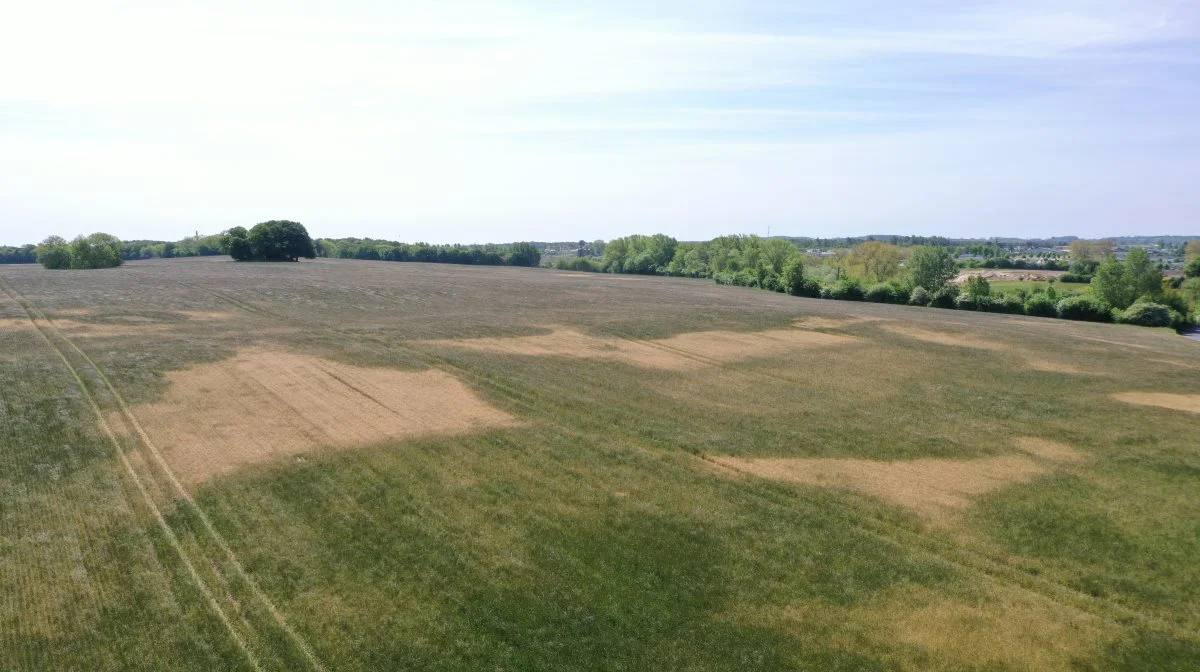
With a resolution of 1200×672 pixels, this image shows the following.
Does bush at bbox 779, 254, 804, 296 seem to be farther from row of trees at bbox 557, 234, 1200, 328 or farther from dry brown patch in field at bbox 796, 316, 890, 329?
dry brown patch in field at bbox 796, 316, 890, 329

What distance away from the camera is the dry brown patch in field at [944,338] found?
189ft

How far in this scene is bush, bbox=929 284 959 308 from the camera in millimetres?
98250

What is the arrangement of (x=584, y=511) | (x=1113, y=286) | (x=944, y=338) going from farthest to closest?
(x=1113, y=286), (x=944, y=338), (x=584, y=511)

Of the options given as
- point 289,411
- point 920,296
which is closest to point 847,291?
point 920,296

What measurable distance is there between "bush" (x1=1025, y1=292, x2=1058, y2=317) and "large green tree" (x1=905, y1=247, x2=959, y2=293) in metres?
11.8

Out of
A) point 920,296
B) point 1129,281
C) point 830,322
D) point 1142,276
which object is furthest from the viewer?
point 920,296

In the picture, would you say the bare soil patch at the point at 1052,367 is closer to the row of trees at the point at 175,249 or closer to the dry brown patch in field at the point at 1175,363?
the dry brown patch in field at the point at 1175,363

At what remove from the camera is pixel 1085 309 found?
3477 inches

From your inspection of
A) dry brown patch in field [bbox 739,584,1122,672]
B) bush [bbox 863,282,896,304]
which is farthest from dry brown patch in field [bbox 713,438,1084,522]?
bush [bbox 863,282,896,304]

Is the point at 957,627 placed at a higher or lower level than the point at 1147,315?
lower

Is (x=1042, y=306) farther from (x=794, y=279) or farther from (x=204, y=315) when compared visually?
(x=204, y=315)

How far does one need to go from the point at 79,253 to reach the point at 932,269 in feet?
453

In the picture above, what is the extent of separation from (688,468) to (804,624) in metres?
10.5

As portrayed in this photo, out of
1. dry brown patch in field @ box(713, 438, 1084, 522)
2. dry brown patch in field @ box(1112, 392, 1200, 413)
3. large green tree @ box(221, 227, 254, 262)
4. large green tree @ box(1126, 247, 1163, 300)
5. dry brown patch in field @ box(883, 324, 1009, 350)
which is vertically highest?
large green tree @ box(221, 227, 254, 262)
